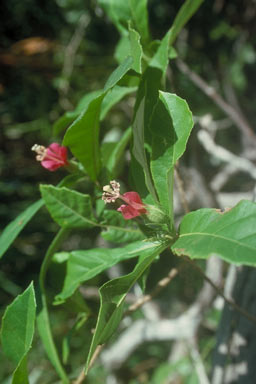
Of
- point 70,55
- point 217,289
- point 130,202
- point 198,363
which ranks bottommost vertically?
point 198,363

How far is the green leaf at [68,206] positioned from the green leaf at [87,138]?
6 cm

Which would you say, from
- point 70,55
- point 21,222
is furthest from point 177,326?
point 70,55

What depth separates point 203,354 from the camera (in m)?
1.24

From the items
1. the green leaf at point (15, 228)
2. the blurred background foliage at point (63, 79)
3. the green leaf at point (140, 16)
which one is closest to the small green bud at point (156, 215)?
the green leaf at point (15, 228)

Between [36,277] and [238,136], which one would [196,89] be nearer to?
[238,136]

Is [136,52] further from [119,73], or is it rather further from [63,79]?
[63,79]

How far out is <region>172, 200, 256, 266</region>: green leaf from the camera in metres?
0.43

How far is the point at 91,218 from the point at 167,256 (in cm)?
90

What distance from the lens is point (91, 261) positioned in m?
0.67

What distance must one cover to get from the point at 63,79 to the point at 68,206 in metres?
0.93

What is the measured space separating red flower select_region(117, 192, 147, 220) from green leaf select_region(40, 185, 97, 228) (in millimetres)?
102

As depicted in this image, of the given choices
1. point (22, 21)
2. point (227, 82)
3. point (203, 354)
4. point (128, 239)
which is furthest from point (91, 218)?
point (22, 21)

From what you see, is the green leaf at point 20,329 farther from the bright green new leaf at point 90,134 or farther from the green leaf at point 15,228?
the bright green new leaf at point 90,134

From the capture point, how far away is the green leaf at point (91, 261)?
2.11ft
